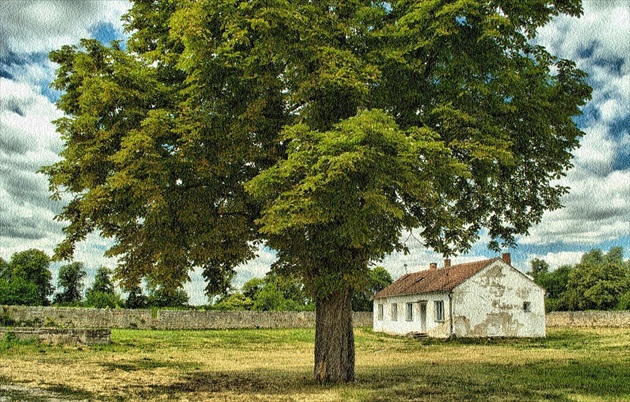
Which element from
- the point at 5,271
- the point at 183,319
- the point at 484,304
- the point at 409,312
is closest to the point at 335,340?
the point at 484,304

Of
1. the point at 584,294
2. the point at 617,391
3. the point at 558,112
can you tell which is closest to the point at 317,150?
the point at 558,112

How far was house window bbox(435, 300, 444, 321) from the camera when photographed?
39844mm

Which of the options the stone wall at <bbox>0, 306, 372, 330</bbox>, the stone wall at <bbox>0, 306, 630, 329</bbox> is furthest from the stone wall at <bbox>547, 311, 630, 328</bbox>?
the stone wall at <bbox>0, 306, 372, 330</bbox>

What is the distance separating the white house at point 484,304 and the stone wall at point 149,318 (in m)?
14.1

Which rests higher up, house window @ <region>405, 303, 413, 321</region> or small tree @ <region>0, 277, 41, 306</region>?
small tree @ <region>0, 277, 41, 306</region>

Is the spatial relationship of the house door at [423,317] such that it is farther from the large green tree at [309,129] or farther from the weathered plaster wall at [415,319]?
the large green tree at [309,129]

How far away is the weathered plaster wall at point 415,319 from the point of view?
39.1m

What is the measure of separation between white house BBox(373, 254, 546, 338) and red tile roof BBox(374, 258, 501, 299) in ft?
0.23

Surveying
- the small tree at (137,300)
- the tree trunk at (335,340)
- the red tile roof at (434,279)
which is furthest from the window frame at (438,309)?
the small tree at (137,300)

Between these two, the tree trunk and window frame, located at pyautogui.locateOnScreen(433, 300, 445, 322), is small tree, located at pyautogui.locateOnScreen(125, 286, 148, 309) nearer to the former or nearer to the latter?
window frame, located at pyautogui.locateOnScreen(433, 300, 445, 322)

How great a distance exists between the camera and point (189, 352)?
91.2 ft

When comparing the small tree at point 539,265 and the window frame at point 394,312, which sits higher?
the small tree at point 539,265

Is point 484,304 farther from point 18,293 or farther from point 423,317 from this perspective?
point 18,293

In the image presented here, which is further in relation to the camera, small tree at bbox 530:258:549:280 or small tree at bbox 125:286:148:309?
small tree at bbox 530:258:549:280
